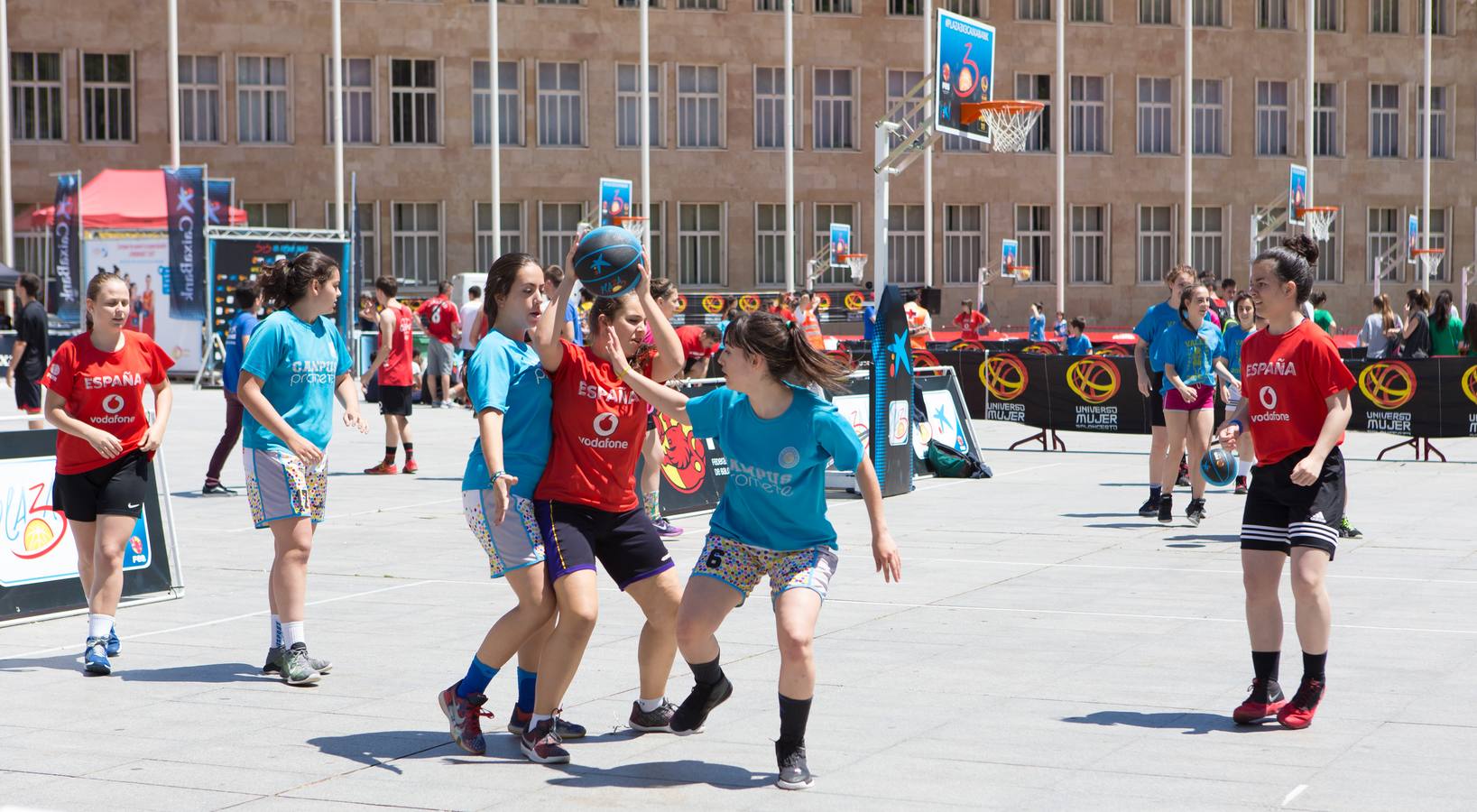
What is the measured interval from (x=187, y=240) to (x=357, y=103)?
18.1m

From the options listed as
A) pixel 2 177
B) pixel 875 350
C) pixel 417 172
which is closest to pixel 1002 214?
pixel 417 172

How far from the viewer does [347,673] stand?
746 cm

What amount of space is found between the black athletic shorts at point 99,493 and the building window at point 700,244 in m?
42.7

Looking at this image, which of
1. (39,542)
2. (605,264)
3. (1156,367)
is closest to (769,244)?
(1156,367)

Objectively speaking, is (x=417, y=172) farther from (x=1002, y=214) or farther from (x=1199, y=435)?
(x=1199, y=435)

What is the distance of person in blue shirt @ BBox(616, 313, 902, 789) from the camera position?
5.53 metres

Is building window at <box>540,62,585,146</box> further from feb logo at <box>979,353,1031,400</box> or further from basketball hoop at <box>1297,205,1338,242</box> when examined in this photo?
feb logo at <box>979,353,1031,400</box>

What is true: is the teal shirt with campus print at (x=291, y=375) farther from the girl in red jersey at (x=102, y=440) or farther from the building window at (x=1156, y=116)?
the building window at (x=1156, y=116)

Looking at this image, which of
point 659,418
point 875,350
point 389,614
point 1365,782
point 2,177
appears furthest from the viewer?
point 2,177

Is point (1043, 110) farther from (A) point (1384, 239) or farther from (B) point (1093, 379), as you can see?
(B) point (1093, 379)

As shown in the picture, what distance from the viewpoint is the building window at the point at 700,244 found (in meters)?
50.5

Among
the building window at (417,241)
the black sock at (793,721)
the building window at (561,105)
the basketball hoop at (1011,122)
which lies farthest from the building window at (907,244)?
the black sock at (793,721)

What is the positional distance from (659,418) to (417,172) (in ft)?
120

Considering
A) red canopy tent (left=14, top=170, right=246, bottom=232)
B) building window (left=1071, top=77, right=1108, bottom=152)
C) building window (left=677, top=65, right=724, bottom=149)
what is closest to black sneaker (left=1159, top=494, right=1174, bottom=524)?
red canopy tent (left=14, top=170, right=246, bottom=232)
